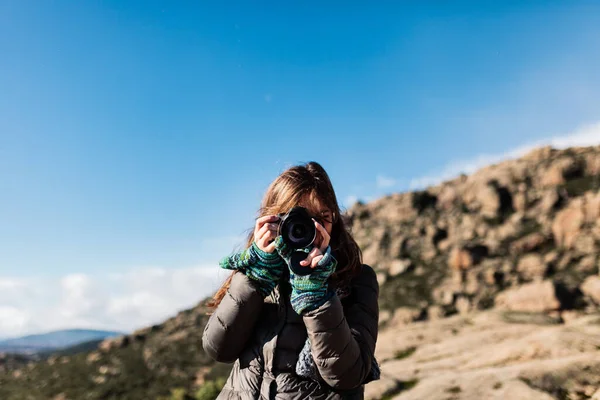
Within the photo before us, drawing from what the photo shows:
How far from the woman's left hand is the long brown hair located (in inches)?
20.3

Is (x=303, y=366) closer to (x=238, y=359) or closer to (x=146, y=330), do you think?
(x=238, y=359)

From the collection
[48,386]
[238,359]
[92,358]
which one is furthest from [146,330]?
[238,359]

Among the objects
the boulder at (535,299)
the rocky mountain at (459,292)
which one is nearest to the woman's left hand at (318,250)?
the rocky mountain at (459,292)

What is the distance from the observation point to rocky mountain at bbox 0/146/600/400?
34562 millimetres

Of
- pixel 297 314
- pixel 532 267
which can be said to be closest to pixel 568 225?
pixel 532 267

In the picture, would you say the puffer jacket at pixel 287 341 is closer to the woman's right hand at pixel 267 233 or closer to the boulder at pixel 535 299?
the woman's right hand at pixel 267 233

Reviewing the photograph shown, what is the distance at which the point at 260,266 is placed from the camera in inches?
144

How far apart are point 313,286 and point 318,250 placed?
0.94 ft

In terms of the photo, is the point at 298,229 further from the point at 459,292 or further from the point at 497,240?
the point at 497,240

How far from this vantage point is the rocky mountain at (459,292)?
1361 inches

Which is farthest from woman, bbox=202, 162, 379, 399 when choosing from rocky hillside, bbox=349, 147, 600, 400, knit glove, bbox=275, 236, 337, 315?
rocky hillside, bbox=349, 147, 600, 400

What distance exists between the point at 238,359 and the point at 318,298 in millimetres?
1171

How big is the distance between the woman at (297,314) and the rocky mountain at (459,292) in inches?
589

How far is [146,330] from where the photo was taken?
108 meters
